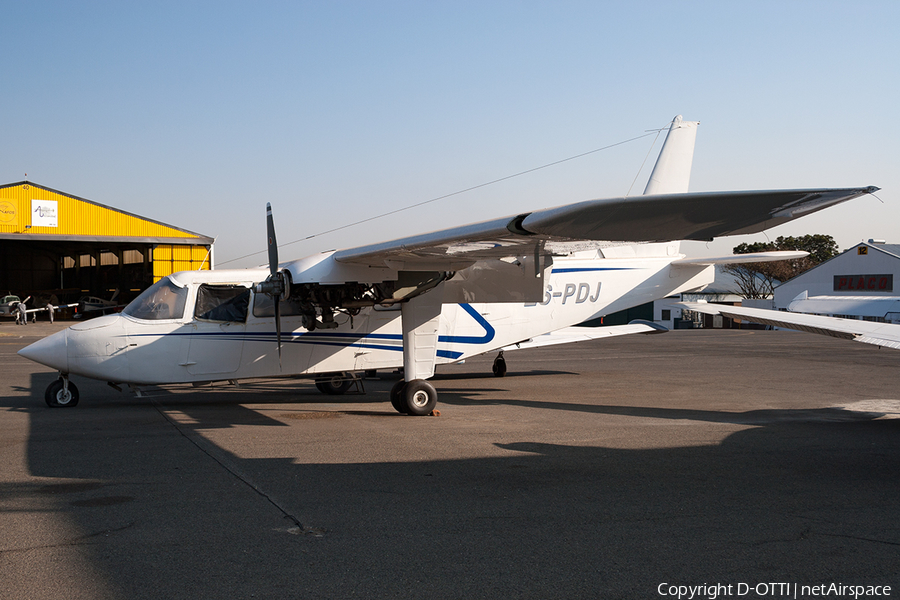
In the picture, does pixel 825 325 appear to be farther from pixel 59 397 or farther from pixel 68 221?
pixel 68 221

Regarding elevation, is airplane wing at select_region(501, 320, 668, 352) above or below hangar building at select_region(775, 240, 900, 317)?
below

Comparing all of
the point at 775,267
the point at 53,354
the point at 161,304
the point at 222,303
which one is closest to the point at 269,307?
the point at 222,303

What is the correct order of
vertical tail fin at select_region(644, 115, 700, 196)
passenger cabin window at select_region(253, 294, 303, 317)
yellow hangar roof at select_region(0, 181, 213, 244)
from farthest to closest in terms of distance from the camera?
yellow hangar roof at select_region(0, 181, 213, 244)
vertical tail fin at select_region(644, 115, 700, 196)
passenger cabin window at select_region(253, 294, 303, 317)

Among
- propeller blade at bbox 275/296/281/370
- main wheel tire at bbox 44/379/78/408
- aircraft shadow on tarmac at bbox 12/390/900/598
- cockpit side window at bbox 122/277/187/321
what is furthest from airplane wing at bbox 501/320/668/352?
main wheel tire at bbox 44/379/78/408

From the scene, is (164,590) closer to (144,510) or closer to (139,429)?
(144,510)

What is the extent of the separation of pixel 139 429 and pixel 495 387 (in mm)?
8023

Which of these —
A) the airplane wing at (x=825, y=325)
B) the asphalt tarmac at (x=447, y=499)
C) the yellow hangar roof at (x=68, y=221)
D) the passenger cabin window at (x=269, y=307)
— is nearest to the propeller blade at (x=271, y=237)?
the passenger cabin window at (x=269, y=307)

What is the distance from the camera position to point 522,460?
24.9 ft

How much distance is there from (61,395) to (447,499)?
8.67 metres

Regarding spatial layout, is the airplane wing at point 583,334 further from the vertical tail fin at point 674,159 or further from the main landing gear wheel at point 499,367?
the vertical tail fin at point 674,159

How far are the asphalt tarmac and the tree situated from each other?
62.6 meters

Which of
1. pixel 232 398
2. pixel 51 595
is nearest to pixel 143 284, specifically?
pixel 232 398

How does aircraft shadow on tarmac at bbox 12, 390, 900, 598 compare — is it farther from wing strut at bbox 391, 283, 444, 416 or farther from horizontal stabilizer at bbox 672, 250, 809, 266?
horizontal stabilizer at bbox 672, 250, 809, 266

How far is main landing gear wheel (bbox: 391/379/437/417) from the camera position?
11164mm
